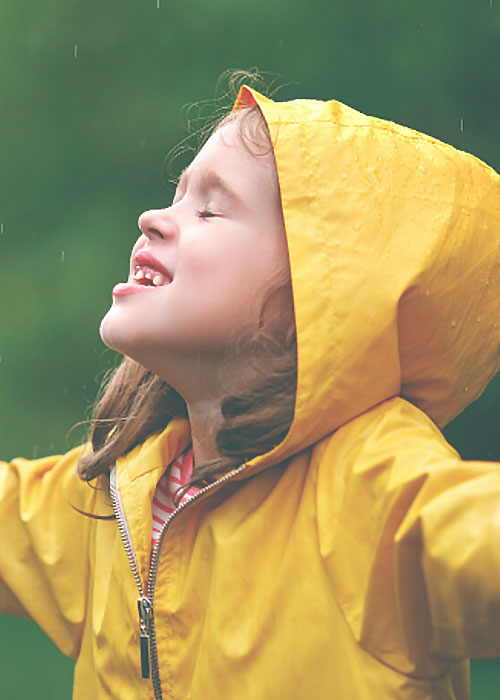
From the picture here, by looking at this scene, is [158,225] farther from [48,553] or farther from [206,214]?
[48,553]

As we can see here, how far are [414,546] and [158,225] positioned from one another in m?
0.45

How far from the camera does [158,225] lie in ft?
3.12

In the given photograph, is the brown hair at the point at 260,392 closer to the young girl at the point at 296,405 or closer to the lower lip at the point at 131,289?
the young girl at the point at 296,405

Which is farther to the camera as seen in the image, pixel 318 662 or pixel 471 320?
pixel 471 320

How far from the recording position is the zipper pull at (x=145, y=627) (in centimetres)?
90

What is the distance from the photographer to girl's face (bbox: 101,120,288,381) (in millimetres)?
909

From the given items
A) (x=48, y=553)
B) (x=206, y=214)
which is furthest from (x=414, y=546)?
(x=48, y=553)

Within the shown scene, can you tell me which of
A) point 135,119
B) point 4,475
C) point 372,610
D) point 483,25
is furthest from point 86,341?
point 372,610

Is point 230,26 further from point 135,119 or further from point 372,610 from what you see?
point 372,610

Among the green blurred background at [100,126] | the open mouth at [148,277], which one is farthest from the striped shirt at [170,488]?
the green blurred background at [100,126]

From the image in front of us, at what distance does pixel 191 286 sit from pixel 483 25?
937mm

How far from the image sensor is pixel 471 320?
93cm

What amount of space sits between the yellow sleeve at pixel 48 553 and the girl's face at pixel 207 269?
264 mm

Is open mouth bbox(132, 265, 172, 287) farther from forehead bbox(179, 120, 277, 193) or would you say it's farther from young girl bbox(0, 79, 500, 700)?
forehead bbox(179, 120, 277, 193)
